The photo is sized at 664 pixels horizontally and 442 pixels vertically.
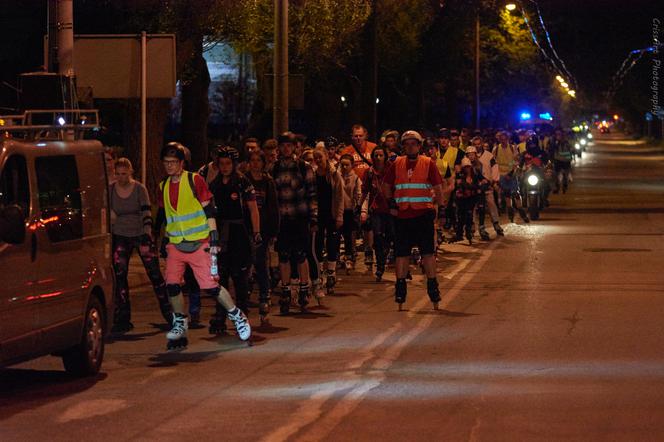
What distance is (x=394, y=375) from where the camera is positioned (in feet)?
35.1

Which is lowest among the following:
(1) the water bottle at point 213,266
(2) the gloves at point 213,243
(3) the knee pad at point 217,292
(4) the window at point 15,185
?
(3) the knee pad at point 217,292

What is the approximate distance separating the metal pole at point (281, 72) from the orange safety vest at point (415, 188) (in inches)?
288

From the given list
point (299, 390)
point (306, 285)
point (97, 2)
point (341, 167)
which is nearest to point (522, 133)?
point (97, 2)

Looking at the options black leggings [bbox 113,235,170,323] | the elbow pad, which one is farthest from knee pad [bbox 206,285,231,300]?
black leggings [bbox 113,235,170,323]

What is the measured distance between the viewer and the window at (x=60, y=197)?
10.2 meters

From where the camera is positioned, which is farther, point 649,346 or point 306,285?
point 306,285

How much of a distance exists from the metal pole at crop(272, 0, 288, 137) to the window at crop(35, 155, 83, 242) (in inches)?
443

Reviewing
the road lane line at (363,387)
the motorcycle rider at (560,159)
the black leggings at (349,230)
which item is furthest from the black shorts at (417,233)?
the motorcycle rider at (560,159)

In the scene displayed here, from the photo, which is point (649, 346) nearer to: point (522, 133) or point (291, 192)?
point (291, 192)

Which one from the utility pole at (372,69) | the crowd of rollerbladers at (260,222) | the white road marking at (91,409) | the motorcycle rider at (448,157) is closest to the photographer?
the white road marking at (91,409)

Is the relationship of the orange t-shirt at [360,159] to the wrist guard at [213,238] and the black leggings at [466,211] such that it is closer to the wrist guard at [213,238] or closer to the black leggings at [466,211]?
the black leggings at [466,211]

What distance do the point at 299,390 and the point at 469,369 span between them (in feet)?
5.08

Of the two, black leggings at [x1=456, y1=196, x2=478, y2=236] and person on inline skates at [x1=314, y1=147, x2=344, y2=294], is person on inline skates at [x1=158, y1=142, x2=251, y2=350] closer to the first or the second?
person on inline skates at [x1=314, y1=147, x2=344, y2=294]

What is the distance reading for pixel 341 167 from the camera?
60.3 ft
